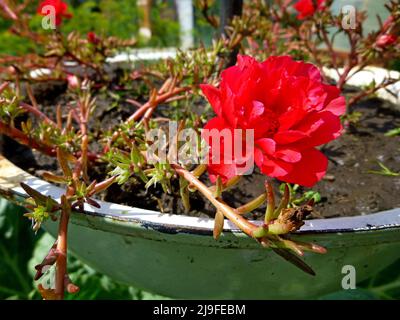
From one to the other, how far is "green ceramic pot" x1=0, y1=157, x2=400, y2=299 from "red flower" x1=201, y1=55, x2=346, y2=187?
0.08 metres

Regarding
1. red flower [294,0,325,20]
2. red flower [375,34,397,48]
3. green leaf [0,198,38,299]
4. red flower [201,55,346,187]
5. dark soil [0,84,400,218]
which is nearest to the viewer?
red flower [201,55,346,187]

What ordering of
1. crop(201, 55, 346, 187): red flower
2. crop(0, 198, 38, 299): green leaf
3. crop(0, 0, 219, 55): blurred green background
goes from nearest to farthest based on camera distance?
crop(201, 55, 346, 187): red flower → crop(0, 198, 38, 299): green leaf → crop(0, 0, 219, 55): blurred green background

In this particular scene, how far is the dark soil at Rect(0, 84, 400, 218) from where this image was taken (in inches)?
26.7

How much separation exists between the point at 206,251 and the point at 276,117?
0.58 ft

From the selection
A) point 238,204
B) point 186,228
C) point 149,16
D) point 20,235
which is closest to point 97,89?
point 20,235

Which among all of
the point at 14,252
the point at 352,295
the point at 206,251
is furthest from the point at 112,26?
the point at 206,251

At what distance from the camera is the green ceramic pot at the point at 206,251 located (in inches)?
20.9

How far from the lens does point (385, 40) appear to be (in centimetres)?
82

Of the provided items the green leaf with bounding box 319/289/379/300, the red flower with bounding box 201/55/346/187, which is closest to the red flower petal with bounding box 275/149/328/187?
the red flower with bounding box 201/55/346/187

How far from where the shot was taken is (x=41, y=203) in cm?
51

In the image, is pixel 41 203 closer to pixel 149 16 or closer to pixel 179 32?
pixel 179 32

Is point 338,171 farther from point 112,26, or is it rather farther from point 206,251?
point 112,26

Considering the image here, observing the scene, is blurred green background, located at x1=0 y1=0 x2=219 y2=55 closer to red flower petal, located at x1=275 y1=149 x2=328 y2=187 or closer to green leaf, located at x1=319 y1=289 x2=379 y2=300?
green leaf, located at x1=319 y1=289 x2=379 y2=300
